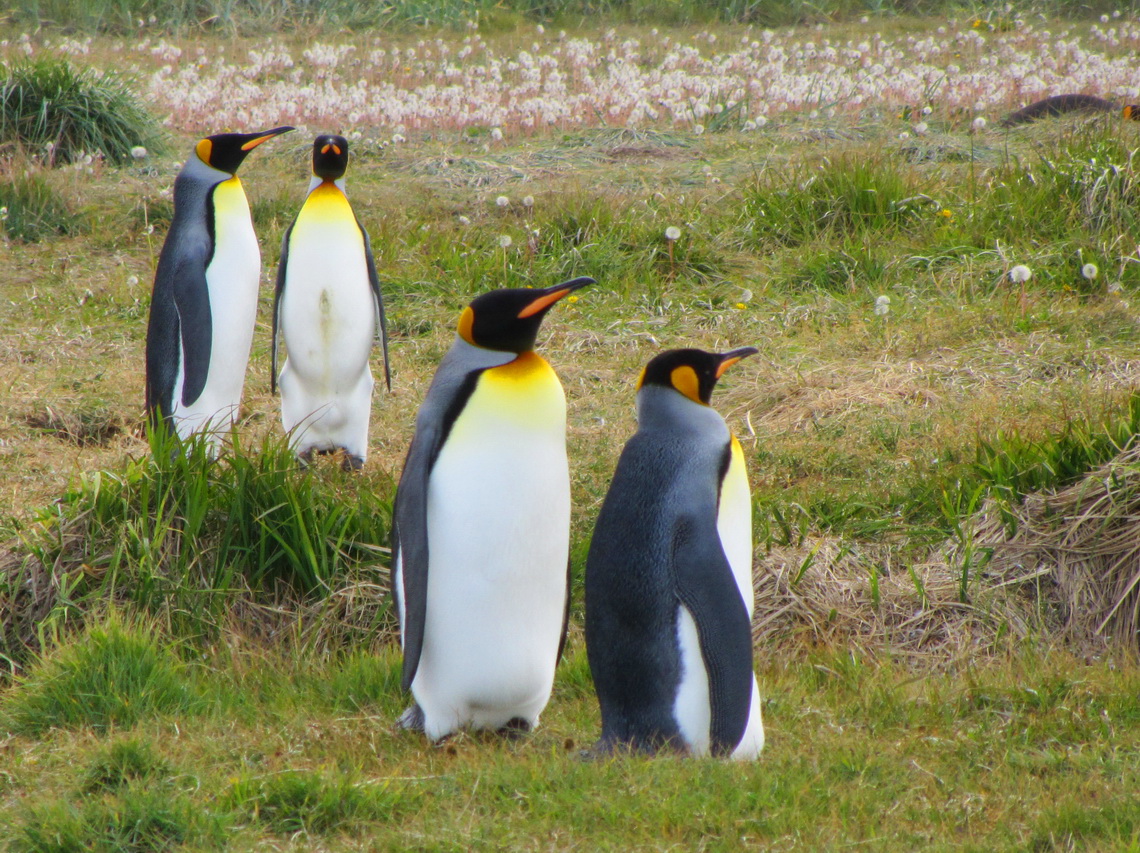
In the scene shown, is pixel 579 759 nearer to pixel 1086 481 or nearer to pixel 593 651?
pixel 593 651

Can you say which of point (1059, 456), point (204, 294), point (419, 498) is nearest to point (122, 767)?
point (419, 498)

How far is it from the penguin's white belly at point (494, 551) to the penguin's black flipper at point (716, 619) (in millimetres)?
403

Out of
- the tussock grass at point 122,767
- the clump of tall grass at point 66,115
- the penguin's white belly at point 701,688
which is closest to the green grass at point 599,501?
the tussock grass at point 122,767

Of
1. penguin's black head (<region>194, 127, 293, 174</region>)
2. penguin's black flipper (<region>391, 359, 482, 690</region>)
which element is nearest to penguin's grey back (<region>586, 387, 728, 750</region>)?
penguin's black flipper (<region>391, 359, 482, 690</region>)

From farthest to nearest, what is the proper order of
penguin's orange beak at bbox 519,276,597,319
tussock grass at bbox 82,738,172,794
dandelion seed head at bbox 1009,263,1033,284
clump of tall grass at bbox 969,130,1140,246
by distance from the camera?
clump of tall grass at bbox 969,130,1140,246
dandelion seed head at bbox 1009,263,1033,284
penguin's orange beak at bbox 519,276,597,319
tussock grass at bbox 82,738,172,794

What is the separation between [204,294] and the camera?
5.34 m

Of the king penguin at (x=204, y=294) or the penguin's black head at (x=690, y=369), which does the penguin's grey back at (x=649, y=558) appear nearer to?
the penguin's black head at (x=690, y=369)

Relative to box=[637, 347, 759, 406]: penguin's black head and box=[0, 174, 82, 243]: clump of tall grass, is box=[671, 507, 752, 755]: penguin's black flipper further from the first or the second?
box=[0, 174, 82, 243]: clump of tall grass

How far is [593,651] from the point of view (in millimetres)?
3236

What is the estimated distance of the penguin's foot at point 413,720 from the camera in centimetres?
336

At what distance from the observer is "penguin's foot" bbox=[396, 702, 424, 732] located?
11.0ft

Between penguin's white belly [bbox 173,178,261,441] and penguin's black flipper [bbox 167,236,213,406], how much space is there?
42 mm

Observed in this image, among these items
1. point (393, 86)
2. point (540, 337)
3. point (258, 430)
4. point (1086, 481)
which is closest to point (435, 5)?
point (393, 86)

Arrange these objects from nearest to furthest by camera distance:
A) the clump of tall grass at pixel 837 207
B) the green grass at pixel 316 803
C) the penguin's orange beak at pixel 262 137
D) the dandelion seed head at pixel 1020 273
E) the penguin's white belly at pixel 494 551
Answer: the green grass at pixel 316 803
the penguin's white belly at pixel 494 551
the penguin's orange beak at pixel 262 137
the dandelion seed head at pixel 1020 273
the clump of tall grass at pixel 837 207
